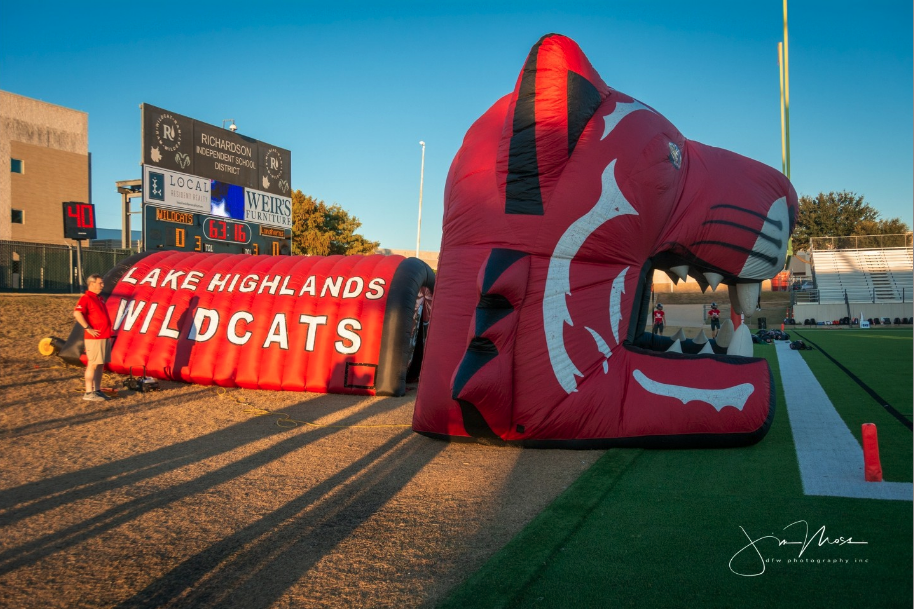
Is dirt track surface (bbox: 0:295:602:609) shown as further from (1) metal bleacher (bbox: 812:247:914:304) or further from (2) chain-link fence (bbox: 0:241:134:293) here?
(1) metal bleacher (bbox: 812:247:914:304)

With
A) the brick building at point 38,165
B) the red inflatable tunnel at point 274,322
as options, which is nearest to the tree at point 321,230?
the brick building at point 38,165

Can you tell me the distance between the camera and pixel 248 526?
359cm

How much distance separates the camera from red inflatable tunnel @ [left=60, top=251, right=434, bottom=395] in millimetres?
8422

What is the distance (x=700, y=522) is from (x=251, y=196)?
16311 mm

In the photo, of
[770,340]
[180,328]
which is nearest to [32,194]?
[180,328]

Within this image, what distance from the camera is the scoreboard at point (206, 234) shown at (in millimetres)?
14633

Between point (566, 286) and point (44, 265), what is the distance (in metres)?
22.5

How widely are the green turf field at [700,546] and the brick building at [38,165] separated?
32.2 metres

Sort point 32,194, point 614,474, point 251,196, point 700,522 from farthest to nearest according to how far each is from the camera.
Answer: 1. point 32,194
2. point 251,196
3. point 614,474
4. point 700,522

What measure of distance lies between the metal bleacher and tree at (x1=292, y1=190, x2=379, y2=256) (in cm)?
2275

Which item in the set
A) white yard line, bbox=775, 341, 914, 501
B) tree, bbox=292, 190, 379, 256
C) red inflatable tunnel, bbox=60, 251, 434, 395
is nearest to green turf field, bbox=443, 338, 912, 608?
white yard line, bbox=775, 341, 914, 501

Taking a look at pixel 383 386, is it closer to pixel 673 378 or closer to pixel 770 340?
pixel 673 378
